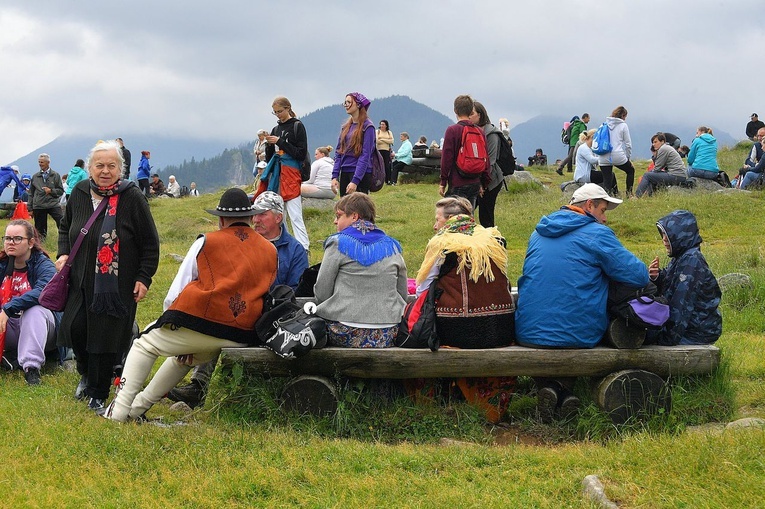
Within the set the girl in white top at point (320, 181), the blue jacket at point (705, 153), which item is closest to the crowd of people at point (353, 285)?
the girl in white top at point (320, 181)

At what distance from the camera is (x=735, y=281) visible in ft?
28.8

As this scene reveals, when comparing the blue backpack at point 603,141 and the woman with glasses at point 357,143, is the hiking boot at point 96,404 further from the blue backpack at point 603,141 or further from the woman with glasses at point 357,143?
the blue backpack at point 603,141

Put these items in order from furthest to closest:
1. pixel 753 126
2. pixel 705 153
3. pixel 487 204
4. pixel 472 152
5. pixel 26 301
A: pixel 753 126, pixel 705 153, pixel 487 204, pixel 472 152, pixel 26 301

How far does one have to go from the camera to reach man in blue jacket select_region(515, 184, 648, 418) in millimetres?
5605

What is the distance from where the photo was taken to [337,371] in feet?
18.5

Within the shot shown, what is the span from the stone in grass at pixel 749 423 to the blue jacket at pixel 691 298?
831mm

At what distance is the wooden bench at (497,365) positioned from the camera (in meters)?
5.55

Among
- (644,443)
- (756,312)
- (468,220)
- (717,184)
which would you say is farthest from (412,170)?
(644,443)

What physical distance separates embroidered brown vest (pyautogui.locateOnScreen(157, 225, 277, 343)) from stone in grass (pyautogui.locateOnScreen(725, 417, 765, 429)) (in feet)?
10.6

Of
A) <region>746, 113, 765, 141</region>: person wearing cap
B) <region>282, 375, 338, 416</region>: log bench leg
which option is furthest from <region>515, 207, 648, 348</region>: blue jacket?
<region>746, 113, 765, 141</region>: person wearing cap

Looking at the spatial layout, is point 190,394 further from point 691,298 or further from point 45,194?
point 45,194

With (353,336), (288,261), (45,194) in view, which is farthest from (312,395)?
(45,194)

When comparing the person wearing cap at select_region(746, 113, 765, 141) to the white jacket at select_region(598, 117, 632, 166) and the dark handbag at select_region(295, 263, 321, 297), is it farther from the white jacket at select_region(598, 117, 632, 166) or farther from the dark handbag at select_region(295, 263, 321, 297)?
the dark handbag at select_region(295, 263, 321, 297)

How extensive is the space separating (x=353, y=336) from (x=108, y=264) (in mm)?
1919
